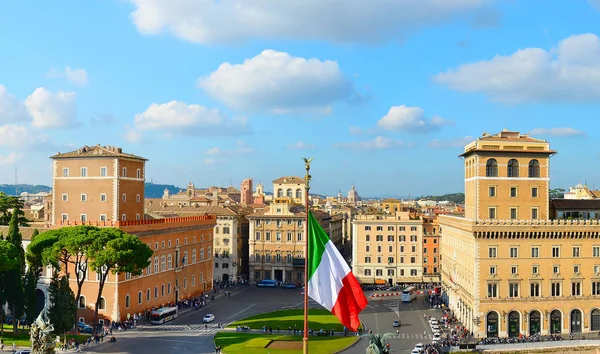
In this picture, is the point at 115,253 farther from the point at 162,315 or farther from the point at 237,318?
the point at 237,318

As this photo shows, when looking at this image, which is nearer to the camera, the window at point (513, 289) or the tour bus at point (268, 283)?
the window at point (513, 289)

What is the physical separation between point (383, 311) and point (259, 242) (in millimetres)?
30767

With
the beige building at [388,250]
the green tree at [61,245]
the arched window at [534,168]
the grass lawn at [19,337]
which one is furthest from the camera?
the beige building at [388,250]

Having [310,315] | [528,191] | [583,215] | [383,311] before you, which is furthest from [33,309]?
[583,215]

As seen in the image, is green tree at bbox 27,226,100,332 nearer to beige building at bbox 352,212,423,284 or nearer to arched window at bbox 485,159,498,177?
arched window at bbox 485,159,498,177

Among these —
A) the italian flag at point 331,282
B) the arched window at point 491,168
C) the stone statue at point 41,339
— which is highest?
the arched window at point 491,168

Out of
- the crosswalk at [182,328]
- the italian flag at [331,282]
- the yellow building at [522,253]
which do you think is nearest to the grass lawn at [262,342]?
the crosswalk at [182,328]

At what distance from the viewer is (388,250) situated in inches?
3898

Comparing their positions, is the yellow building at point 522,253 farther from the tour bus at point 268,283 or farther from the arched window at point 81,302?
the arched window at point 81,302

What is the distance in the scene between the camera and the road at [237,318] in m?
54.4

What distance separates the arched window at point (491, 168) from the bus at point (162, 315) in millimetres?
36244

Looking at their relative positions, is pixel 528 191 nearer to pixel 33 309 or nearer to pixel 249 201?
pixel 33 309

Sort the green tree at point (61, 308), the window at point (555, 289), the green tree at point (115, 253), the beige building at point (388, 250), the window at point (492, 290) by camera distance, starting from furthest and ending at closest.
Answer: the beige building at point (388, 250) < the window at point (555, 289) < the window at point (492, 290) < the green tree at point (115, 253) < the green tree at point (61, 308)

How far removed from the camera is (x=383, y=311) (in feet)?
249
